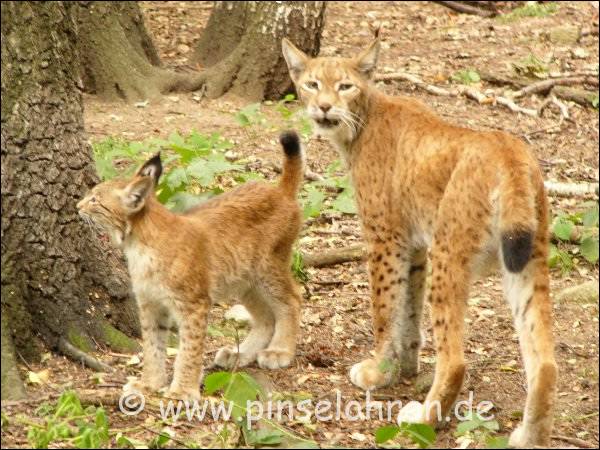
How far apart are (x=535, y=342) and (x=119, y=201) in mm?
2375

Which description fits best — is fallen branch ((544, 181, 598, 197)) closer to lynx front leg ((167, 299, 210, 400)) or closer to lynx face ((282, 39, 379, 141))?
lynx face ((282, 39, 379, 141))

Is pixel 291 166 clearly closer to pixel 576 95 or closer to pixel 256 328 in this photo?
pixel 256 328

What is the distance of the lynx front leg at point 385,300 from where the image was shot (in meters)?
6.85

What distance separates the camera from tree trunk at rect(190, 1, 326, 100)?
12281mm

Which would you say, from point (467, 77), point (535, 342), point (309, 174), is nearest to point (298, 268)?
point (309, 174)

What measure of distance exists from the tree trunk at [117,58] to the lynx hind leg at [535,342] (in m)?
6.98

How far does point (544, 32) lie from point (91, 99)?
6505 mm

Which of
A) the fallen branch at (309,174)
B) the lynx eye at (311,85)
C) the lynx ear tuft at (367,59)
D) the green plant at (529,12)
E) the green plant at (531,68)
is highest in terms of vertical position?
the green plant at (529,12)

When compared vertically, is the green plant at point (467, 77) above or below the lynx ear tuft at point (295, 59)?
below

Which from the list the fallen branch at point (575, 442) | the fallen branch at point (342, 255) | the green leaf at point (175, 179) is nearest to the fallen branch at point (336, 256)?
the fallen branch at point (342, 255)

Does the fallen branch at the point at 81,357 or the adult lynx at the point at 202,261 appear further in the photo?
the fallen branch at the point at 81,357

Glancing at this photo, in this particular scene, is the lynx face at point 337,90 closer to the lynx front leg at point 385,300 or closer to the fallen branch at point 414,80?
the lynx front leg at point 385,300

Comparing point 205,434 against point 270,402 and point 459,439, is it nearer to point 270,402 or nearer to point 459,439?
point 270,402

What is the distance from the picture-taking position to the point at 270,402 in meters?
6.23
